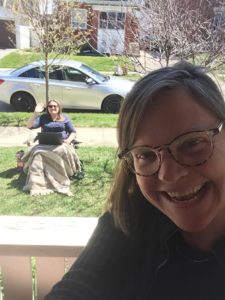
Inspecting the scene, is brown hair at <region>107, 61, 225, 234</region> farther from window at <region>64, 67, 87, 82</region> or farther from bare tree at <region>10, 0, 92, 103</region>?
window at <region>64, 67, 87, 82</region>

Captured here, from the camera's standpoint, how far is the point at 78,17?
353 inches

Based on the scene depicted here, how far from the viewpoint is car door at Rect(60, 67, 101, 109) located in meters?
8.96

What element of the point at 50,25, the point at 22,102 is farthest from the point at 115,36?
the point at 22,102

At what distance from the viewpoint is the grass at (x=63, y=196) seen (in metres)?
4.65

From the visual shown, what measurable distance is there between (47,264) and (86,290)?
12.5 inches

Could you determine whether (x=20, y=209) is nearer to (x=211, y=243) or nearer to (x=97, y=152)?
(x=97, y=152)

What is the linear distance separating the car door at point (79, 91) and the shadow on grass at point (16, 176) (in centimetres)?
350

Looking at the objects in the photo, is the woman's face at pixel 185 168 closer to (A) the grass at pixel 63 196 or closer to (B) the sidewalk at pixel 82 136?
(A) the grass at pixel 63 196

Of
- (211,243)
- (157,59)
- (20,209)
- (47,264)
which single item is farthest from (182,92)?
(157,59)

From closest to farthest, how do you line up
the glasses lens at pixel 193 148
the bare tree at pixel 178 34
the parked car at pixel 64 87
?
the glasses lens at pixel 193 148 < the bare tree at pixel 178 34 < the parked car at pixel 64 87

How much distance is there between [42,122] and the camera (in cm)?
549

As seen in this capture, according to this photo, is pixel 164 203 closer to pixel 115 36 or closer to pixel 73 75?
pixel 115 36

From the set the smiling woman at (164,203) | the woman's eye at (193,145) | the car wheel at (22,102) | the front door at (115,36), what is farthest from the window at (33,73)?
the woman's eye at (193,145)

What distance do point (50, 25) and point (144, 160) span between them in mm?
7354
